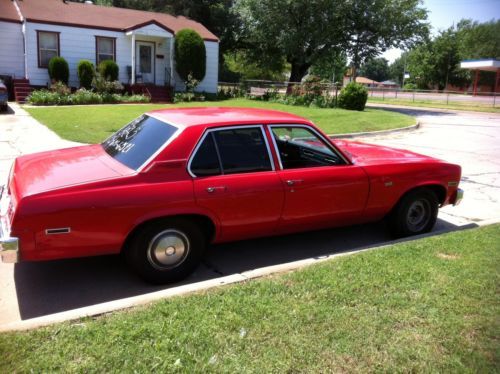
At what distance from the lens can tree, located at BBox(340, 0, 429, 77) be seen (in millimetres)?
27859

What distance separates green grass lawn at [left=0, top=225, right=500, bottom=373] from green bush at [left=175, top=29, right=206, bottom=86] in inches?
873

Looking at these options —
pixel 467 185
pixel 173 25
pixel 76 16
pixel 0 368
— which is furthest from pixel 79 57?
pixel 0 368

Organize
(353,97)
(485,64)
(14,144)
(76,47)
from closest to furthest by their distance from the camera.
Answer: (14,144) < (76,47) < (353,97) < (485,64)

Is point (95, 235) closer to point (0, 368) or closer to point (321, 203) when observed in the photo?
point (0, 368)

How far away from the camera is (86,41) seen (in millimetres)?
22969

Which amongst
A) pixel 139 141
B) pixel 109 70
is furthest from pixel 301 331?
pixel 109 70

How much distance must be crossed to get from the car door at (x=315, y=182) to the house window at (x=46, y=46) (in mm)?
20101

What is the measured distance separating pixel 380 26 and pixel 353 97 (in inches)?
287

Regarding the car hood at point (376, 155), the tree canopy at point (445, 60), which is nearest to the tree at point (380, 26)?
the car hood at point (376, 155)

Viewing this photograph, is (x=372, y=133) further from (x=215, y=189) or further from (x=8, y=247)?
(x=8, y=247)

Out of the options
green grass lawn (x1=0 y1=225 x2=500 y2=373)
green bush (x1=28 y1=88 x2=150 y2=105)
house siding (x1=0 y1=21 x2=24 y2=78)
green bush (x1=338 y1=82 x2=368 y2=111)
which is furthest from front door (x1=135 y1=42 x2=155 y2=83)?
green grass lawn (x1=0 y1=225 x2=500 y2=373)

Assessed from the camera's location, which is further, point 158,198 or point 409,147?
point 409,147

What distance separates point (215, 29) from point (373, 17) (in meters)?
12.7

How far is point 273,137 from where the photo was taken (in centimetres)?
484
